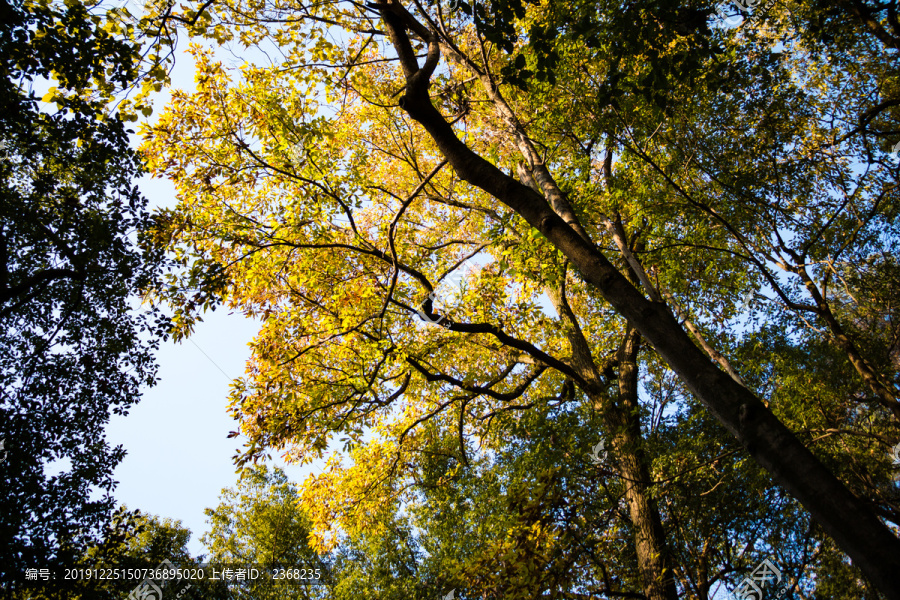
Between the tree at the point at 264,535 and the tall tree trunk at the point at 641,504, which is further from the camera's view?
the tree at the point at 264,535

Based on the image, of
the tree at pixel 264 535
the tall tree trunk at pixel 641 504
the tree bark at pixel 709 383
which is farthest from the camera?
the tree at pixel 264 535

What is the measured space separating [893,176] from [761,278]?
2.02 meters

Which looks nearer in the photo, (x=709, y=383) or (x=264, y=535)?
(x=709, y=383)

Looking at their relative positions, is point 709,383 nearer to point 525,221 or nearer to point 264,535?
point 525,221

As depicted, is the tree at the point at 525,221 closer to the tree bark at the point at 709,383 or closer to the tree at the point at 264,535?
the tree bark at the point at 709,383

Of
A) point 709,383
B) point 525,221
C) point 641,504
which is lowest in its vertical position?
point 709,383

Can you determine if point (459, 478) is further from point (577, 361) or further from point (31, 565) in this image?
point (31, 565)

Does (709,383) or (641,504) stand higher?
(641,504)

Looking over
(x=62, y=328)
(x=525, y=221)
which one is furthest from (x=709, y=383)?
(x=62, y=328)

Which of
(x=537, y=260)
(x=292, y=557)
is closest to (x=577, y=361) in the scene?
(x=537, y=260)

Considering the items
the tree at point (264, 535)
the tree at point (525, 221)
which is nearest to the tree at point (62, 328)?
the tree at point (525, 221)

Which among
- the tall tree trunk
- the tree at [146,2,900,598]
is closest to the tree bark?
the tree at [146,2,900,598]

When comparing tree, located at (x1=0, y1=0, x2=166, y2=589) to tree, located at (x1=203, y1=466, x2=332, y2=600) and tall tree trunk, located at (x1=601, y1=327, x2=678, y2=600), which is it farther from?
tree, located at (x1=203, y1=466, x2=332, y2=600)

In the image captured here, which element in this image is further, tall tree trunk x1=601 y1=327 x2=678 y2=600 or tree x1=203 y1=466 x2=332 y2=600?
tree x1=203 y1=466 x2=332 y2=600
